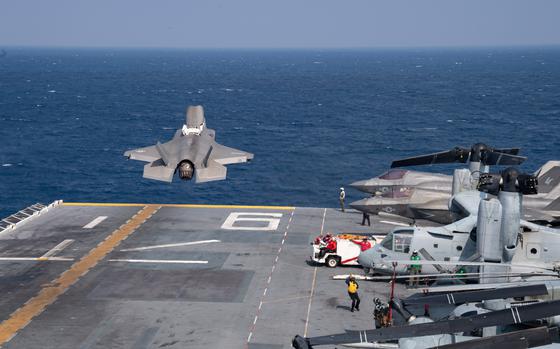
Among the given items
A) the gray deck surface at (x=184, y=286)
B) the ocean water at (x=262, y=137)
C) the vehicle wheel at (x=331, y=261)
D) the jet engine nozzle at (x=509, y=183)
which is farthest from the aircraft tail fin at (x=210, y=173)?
the ocean water at (x=262, y=137)

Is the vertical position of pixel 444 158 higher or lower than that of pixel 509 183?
lower

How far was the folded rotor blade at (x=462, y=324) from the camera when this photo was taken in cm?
2116

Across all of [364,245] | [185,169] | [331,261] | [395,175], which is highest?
[185,169]

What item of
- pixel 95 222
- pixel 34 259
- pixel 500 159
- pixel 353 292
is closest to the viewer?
pixel 500 159

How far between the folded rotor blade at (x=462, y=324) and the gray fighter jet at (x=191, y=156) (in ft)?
82.9

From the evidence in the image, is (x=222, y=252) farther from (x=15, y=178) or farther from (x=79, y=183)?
(x=15, y=178)

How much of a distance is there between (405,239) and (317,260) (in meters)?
7.98

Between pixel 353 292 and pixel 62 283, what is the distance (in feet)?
59.3

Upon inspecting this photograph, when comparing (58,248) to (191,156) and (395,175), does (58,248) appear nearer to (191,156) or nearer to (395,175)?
(191,156)

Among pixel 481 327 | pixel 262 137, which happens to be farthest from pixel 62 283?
pixel 262 137

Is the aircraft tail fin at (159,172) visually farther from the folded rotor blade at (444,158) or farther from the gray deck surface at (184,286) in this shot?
the folded rotor blade at (444,158)

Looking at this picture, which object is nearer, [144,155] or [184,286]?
[184,286]

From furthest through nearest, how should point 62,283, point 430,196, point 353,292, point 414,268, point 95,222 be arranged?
point 95,222 < point 430,196 < point 62,283 < point 414,268 < point 353,292

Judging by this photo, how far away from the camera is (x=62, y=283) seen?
4344 centimetres
